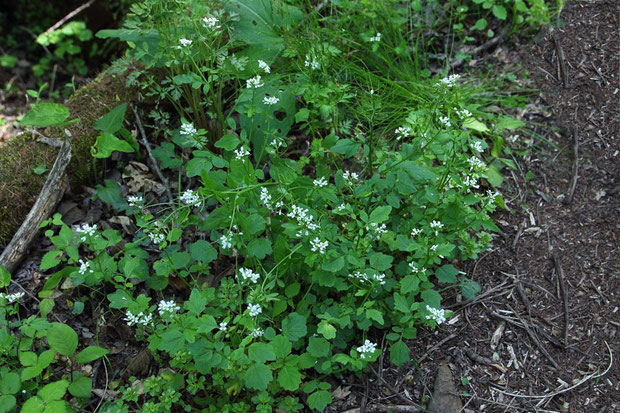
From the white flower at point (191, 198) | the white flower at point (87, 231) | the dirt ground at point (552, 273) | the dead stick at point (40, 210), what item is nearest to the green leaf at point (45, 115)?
the dead stick at point (40, 210)

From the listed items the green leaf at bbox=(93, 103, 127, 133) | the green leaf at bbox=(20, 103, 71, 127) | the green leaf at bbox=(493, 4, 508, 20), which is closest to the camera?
the green leaf at bbox=(20, 103, 71, 127)

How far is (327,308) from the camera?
243 cm

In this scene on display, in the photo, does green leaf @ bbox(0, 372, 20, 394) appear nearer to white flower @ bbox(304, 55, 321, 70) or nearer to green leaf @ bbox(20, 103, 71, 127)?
green leaf @ bbox(20, 103, 71, 127)

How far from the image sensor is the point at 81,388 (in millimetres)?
2322

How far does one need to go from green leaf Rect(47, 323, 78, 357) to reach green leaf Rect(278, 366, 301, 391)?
3.19 feet

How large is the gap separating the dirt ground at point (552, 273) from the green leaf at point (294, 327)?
464 mm

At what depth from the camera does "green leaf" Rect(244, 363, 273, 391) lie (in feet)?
6.68

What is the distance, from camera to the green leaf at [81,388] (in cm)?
231

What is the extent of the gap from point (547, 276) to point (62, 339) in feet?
7.97

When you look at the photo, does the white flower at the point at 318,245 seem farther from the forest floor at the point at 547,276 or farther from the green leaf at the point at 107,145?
the green leaf at the point at 107,145

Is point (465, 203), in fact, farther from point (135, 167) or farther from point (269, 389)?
point (135, 167)

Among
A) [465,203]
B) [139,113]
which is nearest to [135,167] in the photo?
[139,113]

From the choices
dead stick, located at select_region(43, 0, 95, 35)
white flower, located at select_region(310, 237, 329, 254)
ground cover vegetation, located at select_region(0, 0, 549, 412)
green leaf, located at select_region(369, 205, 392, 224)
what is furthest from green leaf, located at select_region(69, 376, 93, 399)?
dead stick, located at select_region(43, 0, 95, 35)

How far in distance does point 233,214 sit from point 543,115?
2.25 metres
